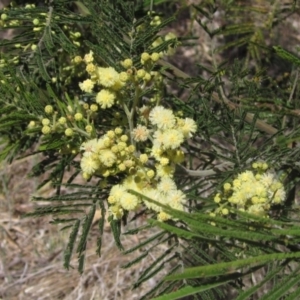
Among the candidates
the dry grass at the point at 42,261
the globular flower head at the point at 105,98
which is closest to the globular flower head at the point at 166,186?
the globular flower head at the point at 105,98

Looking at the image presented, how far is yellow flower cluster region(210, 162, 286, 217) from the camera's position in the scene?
4.18ft

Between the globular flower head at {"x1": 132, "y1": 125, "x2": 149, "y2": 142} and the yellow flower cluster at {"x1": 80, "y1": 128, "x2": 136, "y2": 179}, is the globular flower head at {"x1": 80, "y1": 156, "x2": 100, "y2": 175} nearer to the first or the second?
the yellow flower cluster at {"x1": 80, "y1": 128, "x2": 136, "y2": 179}

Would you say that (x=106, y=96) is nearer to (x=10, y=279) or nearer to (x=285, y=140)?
(x=285, y=140)

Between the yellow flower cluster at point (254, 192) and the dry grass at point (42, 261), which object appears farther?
the dry grass at point (42, 261)

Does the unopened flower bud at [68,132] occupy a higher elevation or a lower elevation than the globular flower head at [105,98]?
lower

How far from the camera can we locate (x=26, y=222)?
3.42 metres

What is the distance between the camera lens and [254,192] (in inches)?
50.3

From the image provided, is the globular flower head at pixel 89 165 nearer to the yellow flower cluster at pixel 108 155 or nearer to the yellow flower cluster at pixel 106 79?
the yellow flower cluster at pixel 108 155

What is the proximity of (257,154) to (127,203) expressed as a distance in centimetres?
44

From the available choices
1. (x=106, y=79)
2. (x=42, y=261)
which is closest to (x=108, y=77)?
(x=106, y=79)

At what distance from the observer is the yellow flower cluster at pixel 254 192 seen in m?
1.27

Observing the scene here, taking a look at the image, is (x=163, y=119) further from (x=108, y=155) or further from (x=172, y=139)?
(x=108, y=155)

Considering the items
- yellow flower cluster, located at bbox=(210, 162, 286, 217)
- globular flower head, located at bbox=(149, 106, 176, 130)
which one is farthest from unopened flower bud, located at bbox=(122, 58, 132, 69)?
yellow flower cluster, located at bbox=(210, 162, 286, 217)

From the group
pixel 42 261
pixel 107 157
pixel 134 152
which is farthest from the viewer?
pixel 42 261
